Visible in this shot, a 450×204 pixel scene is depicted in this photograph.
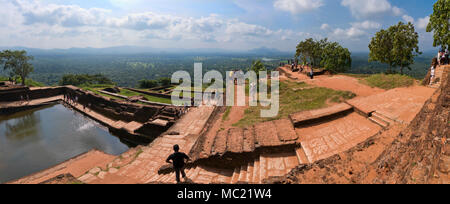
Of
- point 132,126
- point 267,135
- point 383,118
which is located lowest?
point 132,126

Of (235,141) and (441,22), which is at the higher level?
(441,22)

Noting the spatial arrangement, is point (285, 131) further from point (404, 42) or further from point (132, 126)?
point (404, 42)

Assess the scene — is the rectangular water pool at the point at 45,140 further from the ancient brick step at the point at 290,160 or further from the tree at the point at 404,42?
the tree at the point at 404,42

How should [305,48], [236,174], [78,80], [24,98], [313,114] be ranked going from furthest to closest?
[78,80] < [305,48] < [24,98] < [313,114] < [236,174]

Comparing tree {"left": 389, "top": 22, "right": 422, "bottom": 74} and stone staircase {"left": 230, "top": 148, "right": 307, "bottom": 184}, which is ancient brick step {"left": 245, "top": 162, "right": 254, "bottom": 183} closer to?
stone staircase {"left": 230, "top": 148, "right": 307, "bottom": 184}

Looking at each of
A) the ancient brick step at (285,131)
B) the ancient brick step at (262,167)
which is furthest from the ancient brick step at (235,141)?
the ancient brick step at (285,131)

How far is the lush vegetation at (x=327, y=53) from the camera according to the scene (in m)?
28.4

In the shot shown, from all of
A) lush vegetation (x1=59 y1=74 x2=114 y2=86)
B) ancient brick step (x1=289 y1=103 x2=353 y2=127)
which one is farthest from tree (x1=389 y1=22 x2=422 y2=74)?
lush vegetation (x1=59 y1=74 x2=114 y2=86)

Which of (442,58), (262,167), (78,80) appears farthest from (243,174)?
(78,80)

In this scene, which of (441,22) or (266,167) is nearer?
(266,167)

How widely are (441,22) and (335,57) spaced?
16.7 metres

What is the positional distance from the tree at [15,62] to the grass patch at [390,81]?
47447 millimetres

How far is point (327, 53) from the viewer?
30516mm
